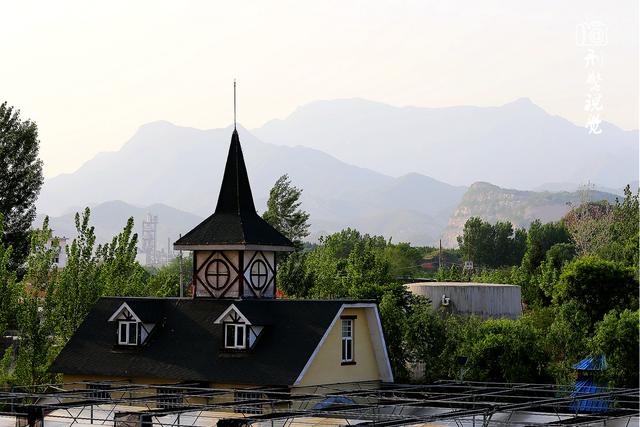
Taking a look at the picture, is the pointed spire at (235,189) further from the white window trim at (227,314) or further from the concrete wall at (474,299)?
Result: the concrete wall at (474,299)

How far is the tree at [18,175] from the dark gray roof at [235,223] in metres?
35.1

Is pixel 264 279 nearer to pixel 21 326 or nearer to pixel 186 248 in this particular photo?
pixel 186 248

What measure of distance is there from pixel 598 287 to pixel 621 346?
6448mm

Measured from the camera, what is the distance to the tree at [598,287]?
53531mm

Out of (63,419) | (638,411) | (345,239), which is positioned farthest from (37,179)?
(345,239)

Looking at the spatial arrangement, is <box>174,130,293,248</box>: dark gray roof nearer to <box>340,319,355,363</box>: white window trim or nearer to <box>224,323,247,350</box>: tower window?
<box>224,323,247,350</box>: tower window

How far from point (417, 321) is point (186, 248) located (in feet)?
40.1

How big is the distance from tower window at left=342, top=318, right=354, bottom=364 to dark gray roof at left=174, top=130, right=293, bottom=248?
5.61 meters

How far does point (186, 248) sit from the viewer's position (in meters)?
49.8

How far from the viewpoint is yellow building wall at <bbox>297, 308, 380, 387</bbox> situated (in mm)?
43250

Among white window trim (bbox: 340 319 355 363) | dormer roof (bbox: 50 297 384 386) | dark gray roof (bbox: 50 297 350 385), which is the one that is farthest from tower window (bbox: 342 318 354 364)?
dark gray roof (bbox: 50 297 350 385)

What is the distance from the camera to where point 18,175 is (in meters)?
84.0

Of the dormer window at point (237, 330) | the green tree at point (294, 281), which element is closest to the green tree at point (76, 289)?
the dormer window at point (237, 330)

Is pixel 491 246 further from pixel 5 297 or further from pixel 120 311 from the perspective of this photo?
pixel 120 311
